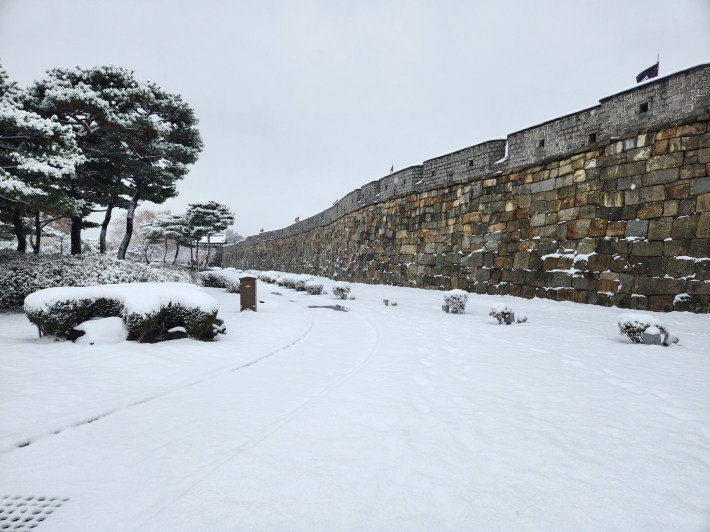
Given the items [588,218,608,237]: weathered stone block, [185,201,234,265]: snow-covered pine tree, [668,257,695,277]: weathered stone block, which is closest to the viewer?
[668,257,695,277]: weathered stone block

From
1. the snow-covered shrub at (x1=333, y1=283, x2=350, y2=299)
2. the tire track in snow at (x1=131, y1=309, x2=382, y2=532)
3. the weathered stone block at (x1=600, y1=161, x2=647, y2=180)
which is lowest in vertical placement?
the tire track in snow at (x1=131, y1=309, x2=382, y2=532)

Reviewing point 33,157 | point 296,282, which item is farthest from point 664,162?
point 296,282

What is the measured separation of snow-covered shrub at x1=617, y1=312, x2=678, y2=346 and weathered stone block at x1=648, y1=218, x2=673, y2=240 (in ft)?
11.2

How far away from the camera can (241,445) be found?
233 cm

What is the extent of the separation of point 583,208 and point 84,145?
16.5 metres

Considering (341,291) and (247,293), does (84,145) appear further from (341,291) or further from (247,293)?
(341,291)

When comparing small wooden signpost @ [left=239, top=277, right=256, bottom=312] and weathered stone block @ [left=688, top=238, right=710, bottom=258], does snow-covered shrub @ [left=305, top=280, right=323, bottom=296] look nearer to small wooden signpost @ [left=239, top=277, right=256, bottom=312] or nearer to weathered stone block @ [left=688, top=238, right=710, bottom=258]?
small wooden signpost @ [left=239, top=277, right=256, bottom=312]

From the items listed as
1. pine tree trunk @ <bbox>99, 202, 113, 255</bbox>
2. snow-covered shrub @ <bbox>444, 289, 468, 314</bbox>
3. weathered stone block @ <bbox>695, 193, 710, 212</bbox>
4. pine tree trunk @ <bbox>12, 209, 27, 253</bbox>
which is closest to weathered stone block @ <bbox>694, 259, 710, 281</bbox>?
weathered stone block @ <bbox>695, 193, 710, 212</bbox>

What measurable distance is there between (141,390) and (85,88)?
11.2m

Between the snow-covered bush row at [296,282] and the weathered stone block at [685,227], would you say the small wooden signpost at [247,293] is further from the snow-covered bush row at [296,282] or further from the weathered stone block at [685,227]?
the weathered stone block at [685,227]

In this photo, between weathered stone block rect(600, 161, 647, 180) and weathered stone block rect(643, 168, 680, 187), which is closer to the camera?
weathered stone block rect(643, 168, 680, 187)

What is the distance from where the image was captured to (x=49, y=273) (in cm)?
838

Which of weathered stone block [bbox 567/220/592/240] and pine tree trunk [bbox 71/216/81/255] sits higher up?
weathered stone block [bbox 567/220/592/240]

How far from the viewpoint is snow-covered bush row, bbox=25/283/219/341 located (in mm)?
4871
